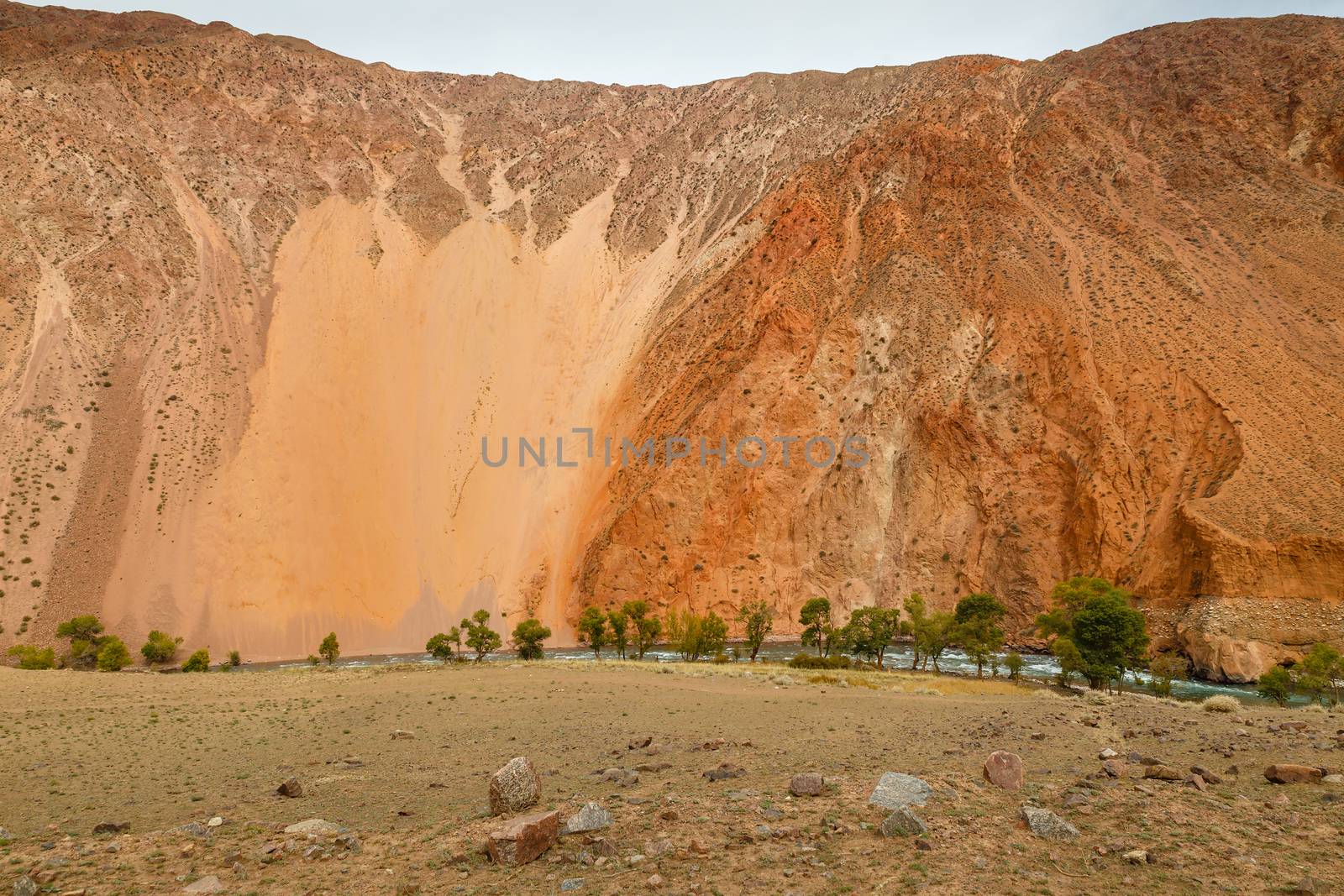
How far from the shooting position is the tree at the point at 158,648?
143ft

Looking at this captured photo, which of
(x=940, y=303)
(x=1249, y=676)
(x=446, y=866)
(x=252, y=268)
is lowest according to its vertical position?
(x=1249, y=676)

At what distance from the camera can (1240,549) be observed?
129ft

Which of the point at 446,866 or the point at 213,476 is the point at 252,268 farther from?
the point at 446,866

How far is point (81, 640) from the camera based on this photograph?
4250 cm

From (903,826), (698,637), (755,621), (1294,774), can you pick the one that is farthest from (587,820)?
(755,621)

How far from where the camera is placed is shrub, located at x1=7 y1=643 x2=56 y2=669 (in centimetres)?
3669

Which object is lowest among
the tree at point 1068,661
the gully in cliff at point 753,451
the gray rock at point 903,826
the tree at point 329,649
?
the tree at point 329,649

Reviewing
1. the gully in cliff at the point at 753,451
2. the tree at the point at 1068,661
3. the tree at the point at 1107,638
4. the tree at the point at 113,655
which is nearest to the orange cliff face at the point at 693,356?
the gully in cliff at the point at 753,451

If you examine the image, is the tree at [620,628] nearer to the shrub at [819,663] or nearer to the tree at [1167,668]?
the shrub at [819,663]

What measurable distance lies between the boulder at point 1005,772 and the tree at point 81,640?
47.3 metres

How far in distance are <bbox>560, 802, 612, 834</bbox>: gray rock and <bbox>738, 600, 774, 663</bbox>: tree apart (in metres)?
36.0

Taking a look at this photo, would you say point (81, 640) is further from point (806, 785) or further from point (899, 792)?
point (899, 792)

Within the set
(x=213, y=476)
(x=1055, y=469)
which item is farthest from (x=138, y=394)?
(x=1055, y=469)

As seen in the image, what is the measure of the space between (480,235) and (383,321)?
15472mm
